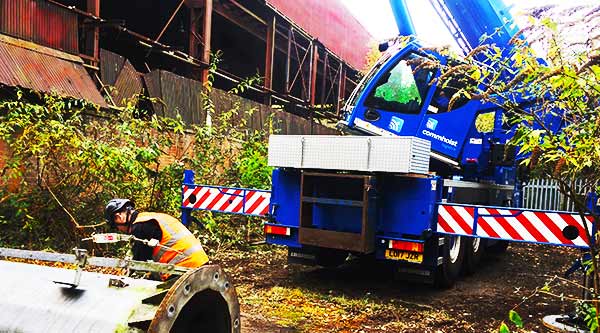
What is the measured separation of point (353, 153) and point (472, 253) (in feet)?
10.1

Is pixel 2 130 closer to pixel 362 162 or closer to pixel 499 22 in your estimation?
pixel 362 162

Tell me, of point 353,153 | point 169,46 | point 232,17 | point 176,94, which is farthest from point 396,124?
point 232,17

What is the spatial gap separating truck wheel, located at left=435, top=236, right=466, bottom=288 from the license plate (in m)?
0.75

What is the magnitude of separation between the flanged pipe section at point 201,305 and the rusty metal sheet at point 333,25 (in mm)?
13405

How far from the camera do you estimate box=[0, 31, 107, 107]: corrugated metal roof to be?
7.54 metres

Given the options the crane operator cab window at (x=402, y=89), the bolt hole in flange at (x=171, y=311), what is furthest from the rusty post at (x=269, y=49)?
the bolt hole in flange at (x=171, y=311)

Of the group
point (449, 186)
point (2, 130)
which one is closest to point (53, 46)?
point (2, 130)

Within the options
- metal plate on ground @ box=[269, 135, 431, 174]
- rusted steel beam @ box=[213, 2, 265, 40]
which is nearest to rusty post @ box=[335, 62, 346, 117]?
rusted steel beam @ box=[213, 2, 265, 40]

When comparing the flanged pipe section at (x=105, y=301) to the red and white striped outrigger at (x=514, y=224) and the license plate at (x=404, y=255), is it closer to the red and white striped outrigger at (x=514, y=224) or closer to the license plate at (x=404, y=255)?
the license plate at (x=404, y=255)

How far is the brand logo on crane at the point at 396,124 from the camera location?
26.4 ft

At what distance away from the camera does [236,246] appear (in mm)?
8719

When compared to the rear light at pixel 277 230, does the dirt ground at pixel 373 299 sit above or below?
below

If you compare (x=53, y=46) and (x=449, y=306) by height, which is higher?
(x=53, y=46)

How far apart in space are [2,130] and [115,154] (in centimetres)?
130
